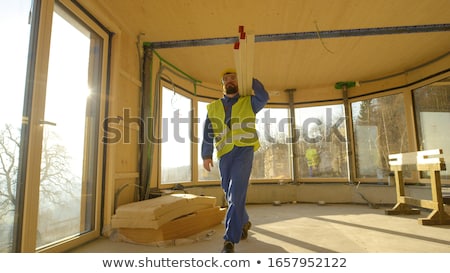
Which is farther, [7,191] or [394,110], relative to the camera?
[394,110]

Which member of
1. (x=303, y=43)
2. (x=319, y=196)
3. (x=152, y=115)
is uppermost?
(x=303, y=43)

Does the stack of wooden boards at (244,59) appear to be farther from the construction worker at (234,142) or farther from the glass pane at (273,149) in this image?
the glass pane at (273,149)

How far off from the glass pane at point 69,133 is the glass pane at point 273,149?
3.64 metres

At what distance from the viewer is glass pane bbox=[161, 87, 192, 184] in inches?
165

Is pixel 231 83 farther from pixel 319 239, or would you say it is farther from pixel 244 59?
pixel 319 239

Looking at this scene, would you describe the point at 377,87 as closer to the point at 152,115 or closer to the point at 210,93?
the point at 210,93

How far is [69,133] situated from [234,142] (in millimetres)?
1392

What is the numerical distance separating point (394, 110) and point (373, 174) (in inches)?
49.1

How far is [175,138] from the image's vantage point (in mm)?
4477

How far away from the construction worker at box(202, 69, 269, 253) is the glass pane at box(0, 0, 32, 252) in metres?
1.34

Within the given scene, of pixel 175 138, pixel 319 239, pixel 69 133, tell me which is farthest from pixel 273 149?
pixel 69 133

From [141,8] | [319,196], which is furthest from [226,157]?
[319,196]

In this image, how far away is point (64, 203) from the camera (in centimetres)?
225

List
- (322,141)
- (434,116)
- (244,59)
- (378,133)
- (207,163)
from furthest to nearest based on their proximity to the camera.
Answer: (322,141) < (378,133) < (434,116) < (207,163) < (244,59)
